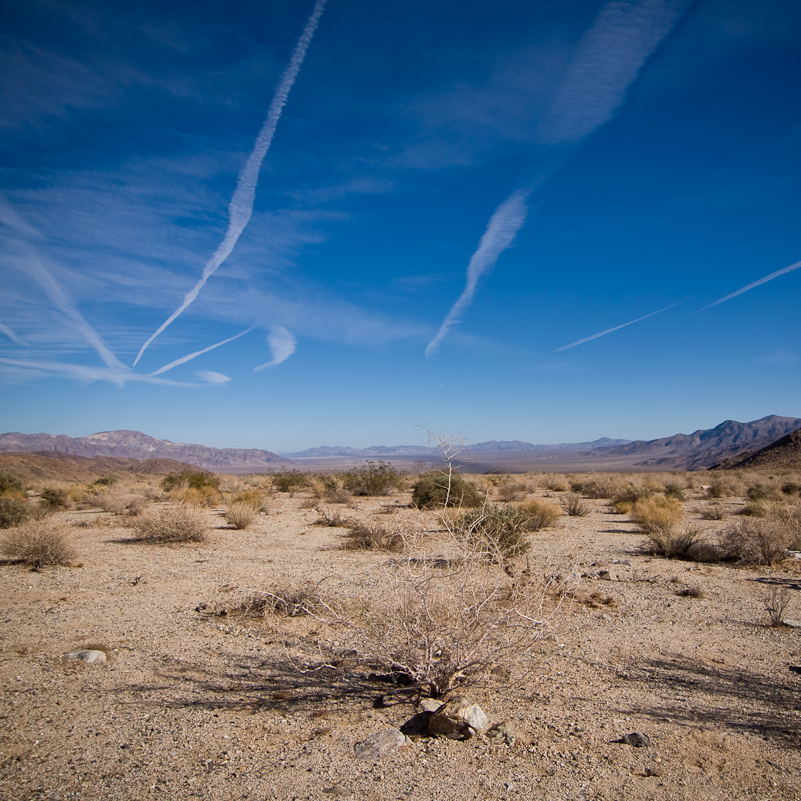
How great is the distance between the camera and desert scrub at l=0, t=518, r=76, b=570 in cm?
1075

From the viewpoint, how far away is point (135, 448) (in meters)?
170

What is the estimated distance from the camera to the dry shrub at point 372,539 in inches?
526

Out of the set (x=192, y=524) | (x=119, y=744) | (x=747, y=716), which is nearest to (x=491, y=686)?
(x=747, y=716)

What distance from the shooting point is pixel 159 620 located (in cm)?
751

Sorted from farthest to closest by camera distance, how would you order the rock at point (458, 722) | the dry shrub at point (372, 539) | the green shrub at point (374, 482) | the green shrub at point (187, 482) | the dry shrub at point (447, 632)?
the green shrub at point (374, 482), the green shrub at point (187, 482), the dry shrub at point (372, 539), the dry shrub at point (447, 632), the rock at point (458, 722)

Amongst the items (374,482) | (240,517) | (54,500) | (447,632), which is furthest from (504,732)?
(374,482)

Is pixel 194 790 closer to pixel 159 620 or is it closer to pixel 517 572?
pixel 159 620

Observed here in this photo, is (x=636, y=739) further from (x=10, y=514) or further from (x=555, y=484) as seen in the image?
(x=555, y=484)

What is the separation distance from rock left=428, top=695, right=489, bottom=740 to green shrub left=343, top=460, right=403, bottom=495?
25728 millimetres

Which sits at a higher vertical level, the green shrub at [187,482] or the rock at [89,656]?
the green shrub at [187,482]

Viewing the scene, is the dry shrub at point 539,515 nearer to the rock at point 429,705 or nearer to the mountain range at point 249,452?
the rock at point 429,705

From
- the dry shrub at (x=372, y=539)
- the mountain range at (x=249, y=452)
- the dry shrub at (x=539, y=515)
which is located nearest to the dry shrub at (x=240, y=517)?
the dry shrub at (x=372, y=539)

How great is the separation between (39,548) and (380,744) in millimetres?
9851

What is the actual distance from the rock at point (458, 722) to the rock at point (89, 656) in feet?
13.2
